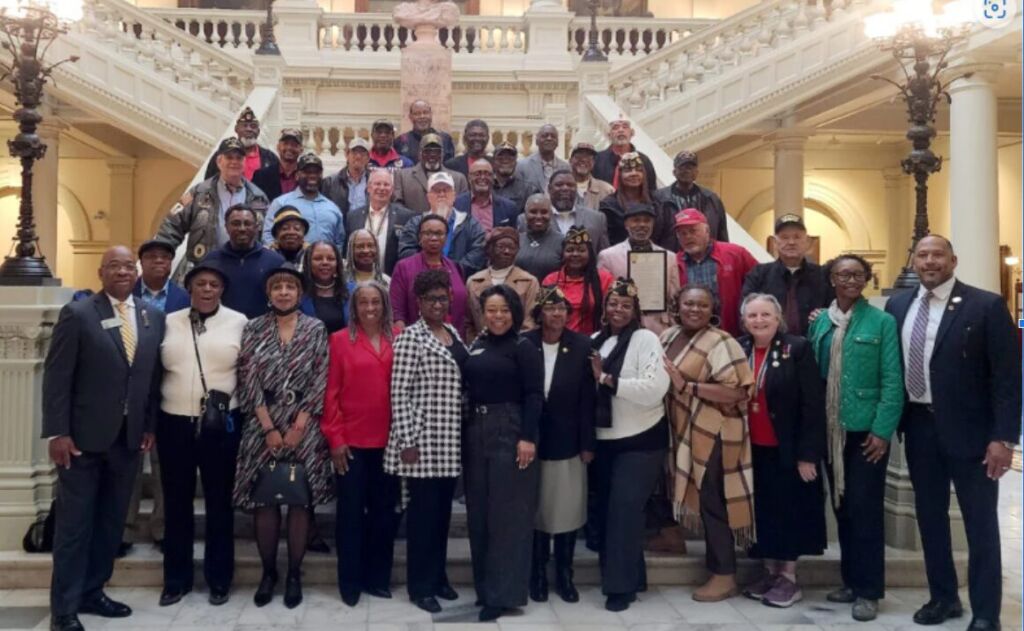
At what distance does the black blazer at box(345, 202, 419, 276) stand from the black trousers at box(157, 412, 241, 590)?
2.10m

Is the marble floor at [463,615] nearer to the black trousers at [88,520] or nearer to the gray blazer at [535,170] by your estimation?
the black trousers at [88,520]

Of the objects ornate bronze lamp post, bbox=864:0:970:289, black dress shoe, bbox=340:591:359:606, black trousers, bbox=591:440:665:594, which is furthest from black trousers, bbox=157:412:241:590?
ornate bronze lamp post, bbox=864:0:970:289

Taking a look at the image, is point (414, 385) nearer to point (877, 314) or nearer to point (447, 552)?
point (447, 552)

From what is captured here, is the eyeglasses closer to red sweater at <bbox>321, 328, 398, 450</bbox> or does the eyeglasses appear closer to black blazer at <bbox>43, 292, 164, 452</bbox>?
red sweater at <bbox>321, 328, 398, 450</bbox>

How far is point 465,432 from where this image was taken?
557 cm

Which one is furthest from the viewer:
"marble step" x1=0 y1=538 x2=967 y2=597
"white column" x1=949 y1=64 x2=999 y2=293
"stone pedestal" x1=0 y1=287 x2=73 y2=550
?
"white column" x1=949 y1=64 x2=999 y2=293

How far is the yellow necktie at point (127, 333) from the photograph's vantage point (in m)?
5.28

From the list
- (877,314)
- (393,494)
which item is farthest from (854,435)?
(393,494)

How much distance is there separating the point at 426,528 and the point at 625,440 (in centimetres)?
126

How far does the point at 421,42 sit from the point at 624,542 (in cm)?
1041

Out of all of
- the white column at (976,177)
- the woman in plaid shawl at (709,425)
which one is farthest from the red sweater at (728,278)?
the white column at (976,177)

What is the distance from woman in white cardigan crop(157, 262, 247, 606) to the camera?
5.42m

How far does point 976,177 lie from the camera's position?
1195cm

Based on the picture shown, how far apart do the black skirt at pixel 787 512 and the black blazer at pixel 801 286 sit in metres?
1.02
